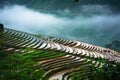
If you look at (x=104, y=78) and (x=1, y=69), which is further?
(x=104, y=78)

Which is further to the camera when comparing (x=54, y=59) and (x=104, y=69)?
(x=54, y=59)

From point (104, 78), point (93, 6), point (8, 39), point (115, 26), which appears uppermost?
point (93, 6)

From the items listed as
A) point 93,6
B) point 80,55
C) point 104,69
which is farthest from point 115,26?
point 104,69

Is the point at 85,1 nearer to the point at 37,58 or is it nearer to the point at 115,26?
the point at 115,26

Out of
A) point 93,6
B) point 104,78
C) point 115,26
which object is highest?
point 93,6

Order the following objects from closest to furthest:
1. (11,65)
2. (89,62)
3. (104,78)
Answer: (11,65), (104,78), (89,62)

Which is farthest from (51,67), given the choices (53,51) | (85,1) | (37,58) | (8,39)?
(85,1)

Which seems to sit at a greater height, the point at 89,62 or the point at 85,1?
the point at 85,1

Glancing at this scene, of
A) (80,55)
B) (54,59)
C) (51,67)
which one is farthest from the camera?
(80,55)

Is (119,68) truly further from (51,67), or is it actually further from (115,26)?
(115,26)
